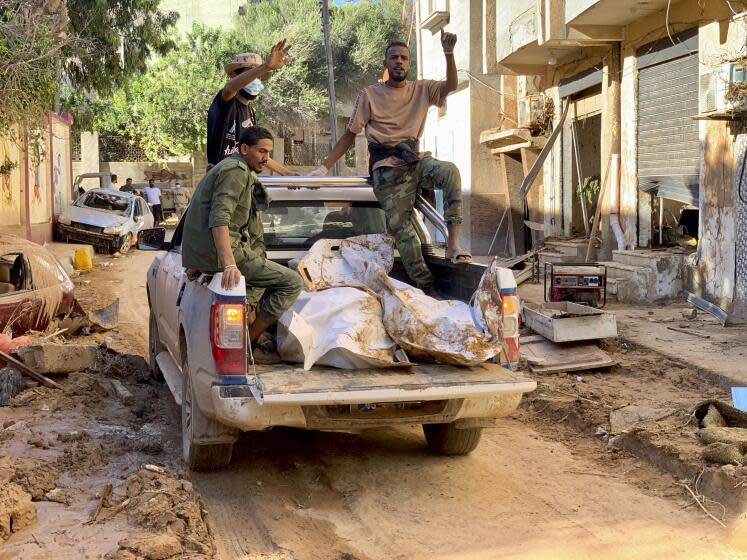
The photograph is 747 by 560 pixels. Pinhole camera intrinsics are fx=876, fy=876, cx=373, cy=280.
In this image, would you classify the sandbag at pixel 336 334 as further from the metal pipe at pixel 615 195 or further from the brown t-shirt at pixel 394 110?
the metal pipe at pixel 615 195

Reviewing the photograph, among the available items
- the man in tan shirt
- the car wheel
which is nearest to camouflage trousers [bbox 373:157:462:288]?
the man in tan shirt

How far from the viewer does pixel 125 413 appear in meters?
6.72

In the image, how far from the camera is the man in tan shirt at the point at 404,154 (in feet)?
21.1

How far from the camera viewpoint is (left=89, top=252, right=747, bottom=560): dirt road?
424cm

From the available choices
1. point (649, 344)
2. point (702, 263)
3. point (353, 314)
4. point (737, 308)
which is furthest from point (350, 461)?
point (702, 263)

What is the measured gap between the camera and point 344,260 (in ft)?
20.0

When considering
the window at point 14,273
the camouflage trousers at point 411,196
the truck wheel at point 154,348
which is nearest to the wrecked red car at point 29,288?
the window at point 14,273

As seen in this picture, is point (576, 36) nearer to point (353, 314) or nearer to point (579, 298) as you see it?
point (579, 298)

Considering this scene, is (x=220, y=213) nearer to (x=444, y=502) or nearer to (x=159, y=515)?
(x=159, y=515)

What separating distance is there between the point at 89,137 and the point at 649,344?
110 ft

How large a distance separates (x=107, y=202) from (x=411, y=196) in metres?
18.3

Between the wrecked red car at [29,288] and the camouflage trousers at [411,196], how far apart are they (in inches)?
163

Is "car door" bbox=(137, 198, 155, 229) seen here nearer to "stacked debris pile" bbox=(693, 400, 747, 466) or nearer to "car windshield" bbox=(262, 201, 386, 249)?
"car windshield" bbox=(262, 201, 386, 249)

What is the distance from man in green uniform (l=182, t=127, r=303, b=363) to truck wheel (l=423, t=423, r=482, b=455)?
1.20 m
